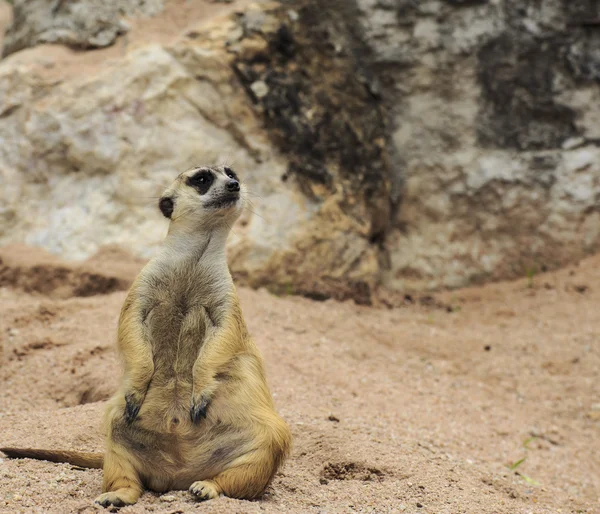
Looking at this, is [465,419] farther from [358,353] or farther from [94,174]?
[94,174]

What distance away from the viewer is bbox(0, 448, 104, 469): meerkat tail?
3064 mm

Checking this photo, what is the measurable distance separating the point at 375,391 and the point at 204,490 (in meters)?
2.17

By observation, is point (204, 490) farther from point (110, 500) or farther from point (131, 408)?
point (131, 408)

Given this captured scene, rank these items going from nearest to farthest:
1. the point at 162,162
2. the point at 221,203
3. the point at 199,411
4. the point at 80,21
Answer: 1. the point at 199,411
2. the point at 221,203
3. the point at 162,162
4. the point at 80,21

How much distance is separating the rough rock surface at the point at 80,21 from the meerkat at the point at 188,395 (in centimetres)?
423

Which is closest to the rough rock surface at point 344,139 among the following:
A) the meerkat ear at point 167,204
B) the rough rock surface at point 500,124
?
the rough rock surface at point 500,124

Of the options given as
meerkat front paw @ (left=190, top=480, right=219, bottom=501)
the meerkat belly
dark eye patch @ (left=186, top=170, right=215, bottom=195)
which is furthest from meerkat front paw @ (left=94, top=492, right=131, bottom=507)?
dark eye patch @ (left=186, top=170, right=215, bottom=195)

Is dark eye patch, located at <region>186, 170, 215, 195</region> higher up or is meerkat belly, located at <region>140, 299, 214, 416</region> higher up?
dark eye patch, located at <region>186, 170, 215, 195</region>

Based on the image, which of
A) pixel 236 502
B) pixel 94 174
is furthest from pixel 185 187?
pixel 94 174

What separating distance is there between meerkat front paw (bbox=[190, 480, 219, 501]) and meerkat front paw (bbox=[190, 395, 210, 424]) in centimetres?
23

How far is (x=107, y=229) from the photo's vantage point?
5852 mm

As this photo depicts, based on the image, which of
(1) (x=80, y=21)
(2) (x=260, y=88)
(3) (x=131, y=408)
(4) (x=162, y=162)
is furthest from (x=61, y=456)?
(1) (x=80, y=21)

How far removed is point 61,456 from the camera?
309cm

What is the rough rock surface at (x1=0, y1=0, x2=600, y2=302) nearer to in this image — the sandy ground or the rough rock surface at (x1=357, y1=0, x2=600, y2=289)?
the rough rock surface at (x1=357, y1=0, x2=600, y2=289)
